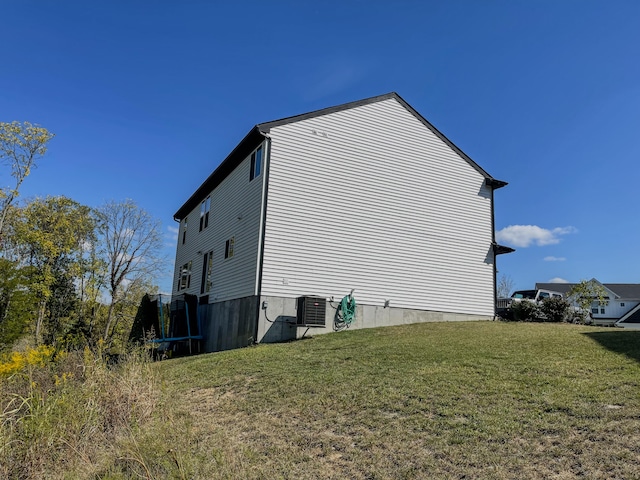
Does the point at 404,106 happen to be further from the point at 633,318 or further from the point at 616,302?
the point at 616,302

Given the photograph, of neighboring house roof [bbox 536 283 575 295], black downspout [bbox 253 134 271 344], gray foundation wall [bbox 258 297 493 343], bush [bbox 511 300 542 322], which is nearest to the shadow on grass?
bush [bbox 511 300 542 322]

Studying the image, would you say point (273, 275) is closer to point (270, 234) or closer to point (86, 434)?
point (270, 234)

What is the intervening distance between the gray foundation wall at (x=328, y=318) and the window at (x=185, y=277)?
31.7ft

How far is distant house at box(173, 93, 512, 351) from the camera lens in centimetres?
1377

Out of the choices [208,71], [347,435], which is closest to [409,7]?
[208,71]

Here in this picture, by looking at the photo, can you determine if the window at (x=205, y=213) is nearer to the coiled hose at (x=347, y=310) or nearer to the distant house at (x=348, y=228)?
the distant house at (x=348, y=228)

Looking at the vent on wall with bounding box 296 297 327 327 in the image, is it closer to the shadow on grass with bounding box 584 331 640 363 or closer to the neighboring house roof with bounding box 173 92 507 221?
the neighboring house roof with bounding box 173 92 507 221

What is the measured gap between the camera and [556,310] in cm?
A: 1538

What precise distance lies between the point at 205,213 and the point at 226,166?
377cm

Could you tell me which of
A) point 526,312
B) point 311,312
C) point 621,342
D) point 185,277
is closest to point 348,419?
point 621,342

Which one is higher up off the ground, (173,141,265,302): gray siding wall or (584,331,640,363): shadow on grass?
(173,141,265,302): gray siding wall

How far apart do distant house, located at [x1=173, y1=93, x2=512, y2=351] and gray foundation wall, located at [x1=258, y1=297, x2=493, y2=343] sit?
0.03 metres

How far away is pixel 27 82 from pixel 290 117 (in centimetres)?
878

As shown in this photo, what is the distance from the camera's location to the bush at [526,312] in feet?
51.3
